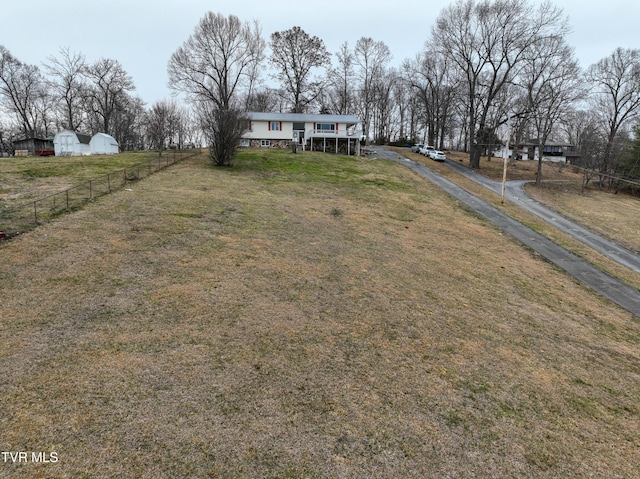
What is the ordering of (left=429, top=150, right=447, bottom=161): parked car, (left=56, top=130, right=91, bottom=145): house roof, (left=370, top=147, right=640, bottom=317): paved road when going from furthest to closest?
(left=429, top=150, right=447, bottom=161): parked car, (left=56, top=130, right=91, bottom=145): house roof, (left=370, top=147, right=640, bottom=317): paved road

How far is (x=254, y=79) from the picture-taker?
176 ft

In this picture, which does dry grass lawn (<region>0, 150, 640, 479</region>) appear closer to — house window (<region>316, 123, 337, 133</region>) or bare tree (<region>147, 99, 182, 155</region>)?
house window (<region>316, 123, 337, 133</region>)

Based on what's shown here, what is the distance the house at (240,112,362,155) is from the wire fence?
2230cm

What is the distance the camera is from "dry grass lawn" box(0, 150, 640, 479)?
506 cm

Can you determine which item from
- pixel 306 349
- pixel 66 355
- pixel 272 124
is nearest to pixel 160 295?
pixel 66 355

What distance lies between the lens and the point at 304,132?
4709 cm

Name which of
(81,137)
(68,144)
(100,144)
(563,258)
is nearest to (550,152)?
(563,258)

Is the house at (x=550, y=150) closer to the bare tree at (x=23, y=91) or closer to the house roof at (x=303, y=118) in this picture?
the house roof at (x=303, y=118)

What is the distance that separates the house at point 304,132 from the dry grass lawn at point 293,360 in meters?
32.9

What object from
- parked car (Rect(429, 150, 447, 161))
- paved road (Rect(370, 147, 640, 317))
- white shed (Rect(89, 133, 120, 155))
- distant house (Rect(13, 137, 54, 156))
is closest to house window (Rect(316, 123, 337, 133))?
parked car (Rect(429, 150, 447, 161))

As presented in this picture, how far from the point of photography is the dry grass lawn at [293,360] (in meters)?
5.06

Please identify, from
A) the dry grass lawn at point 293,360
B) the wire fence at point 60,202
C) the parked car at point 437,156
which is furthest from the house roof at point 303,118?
the dry grass lawn at point 293,360

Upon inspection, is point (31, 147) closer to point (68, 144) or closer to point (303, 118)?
point (68, 144)

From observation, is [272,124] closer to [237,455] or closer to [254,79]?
[254,79]
